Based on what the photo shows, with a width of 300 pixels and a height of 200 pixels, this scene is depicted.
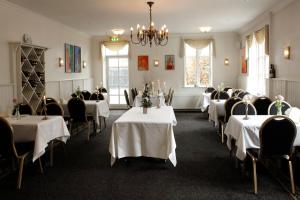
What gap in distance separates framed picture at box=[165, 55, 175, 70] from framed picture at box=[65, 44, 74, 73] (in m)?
3.81

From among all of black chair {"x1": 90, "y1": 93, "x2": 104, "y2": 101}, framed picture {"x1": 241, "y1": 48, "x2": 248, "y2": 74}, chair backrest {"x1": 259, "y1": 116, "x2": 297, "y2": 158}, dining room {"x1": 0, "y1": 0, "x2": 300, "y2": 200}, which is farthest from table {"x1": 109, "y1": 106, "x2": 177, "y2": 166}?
framed picture {"x1": 241, "y1": 48, "x2": 248, "y2": 74}

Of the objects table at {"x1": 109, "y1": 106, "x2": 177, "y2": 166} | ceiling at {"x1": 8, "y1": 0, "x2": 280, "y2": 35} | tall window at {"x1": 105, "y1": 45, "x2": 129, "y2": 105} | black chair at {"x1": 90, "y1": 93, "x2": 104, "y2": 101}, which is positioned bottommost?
table at {"x1": 109, "y1": 106, "x2": 177, "y2": 166}

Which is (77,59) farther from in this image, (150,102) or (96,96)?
(150,102)

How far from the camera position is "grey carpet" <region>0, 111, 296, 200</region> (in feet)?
12.0

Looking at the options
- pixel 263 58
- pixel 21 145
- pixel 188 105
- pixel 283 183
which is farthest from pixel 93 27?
pixel 283 183

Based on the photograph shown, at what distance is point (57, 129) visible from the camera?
4.86 metres

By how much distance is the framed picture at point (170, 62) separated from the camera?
→ 11703mm

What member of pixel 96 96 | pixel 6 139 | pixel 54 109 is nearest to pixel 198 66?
pixel 96 96

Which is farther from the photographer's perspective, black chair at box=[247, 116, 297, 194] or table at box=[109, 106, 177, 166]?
table at box=[109, 106, 177, 166]

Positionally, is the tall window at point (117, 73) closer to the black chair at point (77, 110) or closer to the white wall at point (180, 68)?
the white wall at point (180, 68)

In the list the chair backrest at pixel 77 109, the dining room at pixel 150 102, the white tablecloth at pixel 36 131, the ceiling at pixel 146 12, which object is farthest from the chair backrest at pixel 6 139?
the ceiling at pixel 146 12

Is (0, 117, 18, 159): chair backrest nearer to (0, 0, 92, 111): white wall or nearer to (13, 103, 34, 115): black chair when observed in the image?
(13, 103, 34, 115): black chair

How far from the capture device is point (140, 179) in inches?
164

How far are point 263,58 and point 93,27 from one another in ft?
18.3
